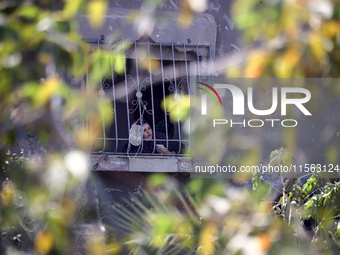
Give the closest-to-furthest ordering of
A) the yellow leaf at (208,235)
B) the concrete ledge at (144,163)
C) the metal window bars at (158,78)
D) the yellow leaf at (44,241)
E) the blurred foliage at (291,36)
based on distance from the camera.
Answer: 1. the blurred foliage at (291,36)
2. the yellow leaf at (44,241)
3. the yellow leaf at (208,235)
4. the concrete ledge at (144,163)
5. the metal window bars at (158,78)

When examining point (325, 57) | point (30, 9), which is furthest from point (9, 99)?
point (325, 57)

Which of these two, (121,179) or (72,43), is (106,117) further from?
(121,179)

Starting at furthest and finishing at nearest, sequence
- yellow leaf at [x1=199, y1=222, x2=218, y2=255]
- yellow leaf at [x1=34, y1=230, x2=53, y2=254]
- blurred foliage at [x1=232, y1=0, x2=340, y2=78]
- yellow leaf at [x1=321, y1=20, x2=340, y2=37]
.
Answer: yellow leaf at [x1=199, y1=222, x2=218, y2=255]
yellow leaf at [x1=34, y1=230, x2=53, y2=254]
yellow leaf at [x1=321, y1=20, x2=340, y2=37]
blurred foliage at [x1=232, y1=0, x2=340, y2=78]

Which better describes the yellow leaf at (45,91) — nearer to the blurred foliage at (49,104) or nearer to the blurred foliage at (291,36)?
the blurred foliage at (49,104)

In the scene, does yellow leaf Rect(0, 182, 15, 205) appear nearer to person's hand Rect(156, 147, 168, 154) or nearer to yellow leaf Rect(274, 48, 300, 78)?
yellow leaf Rect(274, 48, 300, 78)

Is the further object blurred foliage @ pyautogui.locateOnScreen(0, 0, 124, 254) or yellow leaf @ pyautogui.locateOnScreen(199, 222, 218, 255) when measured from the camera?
yellow leaf @ pyautogui.locateOnScreen(199, 222, 218, 255)

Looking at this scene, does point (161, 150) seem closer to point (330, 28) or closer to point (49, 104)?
point (49, 104)

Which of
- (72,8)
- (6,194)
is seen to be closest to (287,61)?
(72,8)

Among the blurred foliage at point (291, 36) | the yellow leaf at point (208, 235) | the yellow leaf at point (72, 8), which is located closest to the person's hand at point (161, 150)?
the yellow leaf at point (208, 235)

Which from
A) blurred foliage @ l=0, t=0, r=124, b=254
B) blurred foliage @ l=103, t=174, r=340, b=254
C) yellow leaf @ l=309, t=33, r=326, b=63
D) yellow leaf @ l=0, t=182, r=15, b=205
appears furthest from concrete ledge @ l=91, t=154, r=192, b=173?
yellow leaf @ l=309, t=33, r=326, b=63

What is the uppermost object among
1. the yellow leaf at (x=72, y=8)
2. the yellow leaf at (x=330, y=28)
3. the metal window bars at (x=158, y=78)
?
the yellow leaf at (x=72, y=8)

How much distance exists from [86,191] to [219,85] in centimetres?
289

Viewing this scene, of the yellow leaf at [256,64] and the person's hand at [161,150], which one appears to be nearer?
the yellow leaf at [256,64]

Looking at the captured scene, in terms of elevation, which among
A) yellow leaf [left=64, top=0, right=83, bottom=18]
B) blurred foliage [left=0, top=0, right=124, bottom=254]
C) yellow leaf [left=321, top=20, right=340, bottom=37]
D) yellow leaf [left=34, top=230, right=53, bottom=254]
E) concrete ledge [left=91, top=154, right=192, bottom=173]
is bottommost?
concrete ledge [left=91, top=154, right=192, bottom=173]
